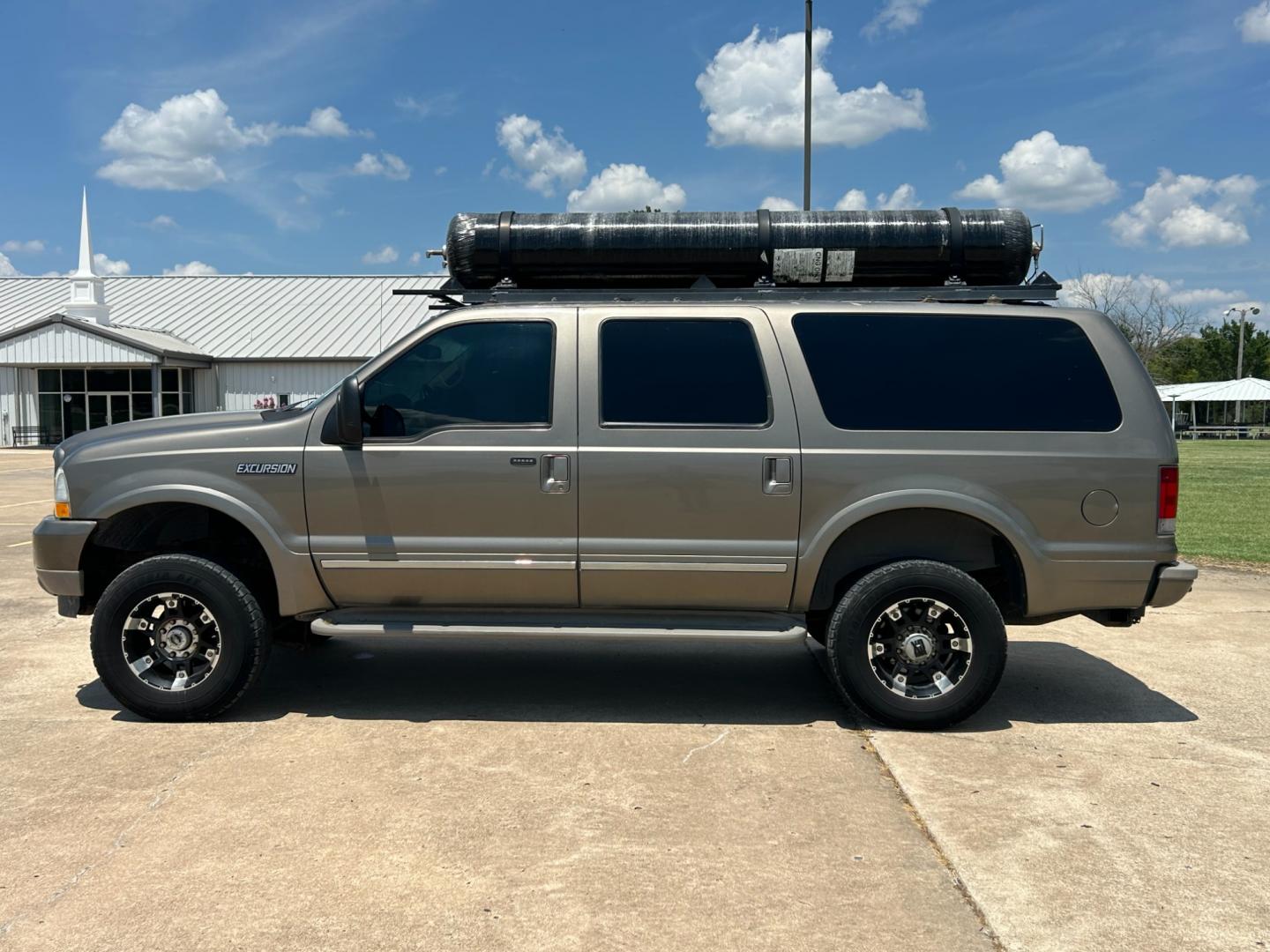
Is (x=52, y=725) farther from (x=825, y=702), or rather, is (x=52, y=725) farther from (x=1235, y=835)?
(x=1235, y=835)

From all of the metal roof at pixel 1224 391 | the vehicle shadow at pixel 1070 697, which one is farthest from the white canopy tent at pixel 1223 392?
the vehicle shadow at pixel 1070 697

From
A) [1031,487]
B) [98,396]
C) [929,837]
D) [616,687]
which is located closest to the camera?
[929,837]

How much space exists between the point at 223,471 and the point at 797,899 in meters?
3.40

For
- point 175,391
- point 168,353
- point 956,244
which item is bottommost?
point 175,391

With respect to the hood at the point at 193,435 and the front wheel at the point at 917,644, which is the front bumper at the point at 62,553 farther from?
the front wheel at the point at 917,644

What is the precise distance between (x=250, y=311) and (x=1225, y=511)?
1443 inches

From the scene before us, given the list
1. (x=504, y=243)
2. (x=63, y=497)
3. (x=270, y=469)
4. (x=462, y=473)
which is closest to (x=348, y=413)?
(x=270, y=469)

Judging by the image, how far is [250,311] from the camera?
4209cm

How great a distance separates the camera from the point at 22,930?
3.15 meters

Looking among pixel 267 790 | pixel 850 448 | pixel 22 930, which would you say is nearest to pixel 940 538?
pixel 850 448

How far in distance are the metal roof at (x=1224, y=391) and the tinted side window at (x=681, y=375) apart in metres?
52.6

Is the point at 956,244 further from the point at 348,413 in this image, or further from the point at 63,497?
the point at 63,497

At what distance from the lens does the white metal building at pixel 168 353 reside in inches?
1436

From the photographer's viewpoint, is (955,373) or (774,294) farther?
(774,294)
